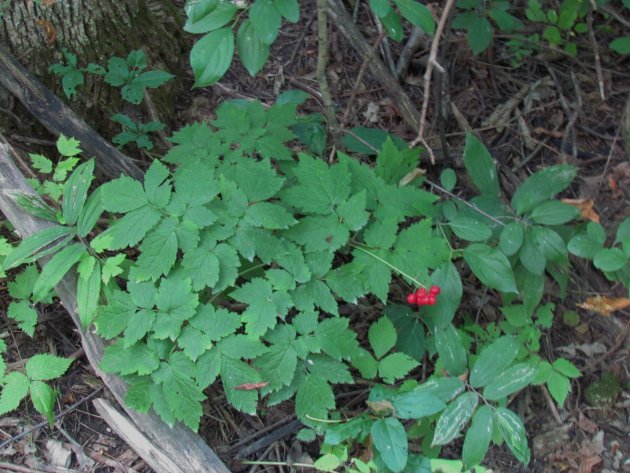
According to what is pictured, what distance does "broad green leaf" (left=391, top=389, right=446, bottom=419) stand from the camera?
211 cm

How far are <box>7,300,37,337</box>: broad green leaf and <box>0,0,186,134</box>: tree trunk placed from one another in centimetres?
85

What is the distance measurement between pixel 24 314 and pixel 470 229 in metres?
1.75

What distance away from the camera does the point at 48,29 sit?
2.72m

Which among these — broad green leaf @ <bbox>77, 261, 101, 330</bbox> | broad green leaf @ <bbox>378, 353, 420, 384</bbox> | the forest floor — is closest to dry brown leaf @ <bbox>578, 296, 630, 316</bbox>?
the forest floor

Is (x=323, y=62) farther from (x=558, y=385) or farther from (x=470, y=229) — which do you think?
(x=558, y=385)

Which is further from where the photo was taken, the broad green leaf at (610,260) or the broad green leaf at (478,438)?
the broad green leaf at (610,260)

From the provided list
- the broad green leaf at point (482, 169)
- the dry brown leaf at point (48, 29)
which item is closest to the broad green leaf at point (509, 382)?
the broad green leaf at point (482, 169)

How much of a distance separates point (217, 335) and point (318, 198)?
0.64 m

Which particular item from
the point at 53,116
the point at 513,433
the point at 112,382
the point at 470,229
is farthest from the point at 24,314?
the point at 513,433

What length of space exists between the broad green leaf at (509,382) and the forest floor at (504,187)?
0.49m

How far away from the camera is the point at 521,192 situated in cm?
241

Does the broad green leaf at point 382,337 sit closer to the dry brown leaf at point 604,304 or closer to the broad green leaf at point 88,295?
the dry brown leaf at point 604,304

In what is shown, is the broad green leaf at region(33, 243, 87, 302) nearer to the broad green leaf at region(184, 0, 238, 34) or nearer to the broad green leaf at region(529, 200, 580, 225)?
the broad green leaf at region(184, 0, 238, 34)

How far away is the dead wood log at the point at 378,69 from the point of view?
10.4ft
